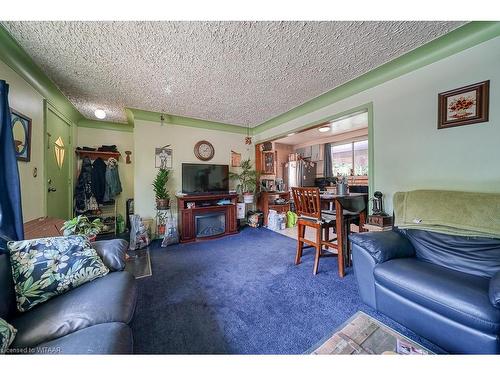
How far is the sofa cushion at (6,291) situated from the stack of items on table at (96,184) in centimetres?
314

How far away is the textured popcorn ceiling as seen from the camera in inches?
60.4

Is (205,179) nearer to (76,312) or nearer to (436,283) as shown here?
(76,312)

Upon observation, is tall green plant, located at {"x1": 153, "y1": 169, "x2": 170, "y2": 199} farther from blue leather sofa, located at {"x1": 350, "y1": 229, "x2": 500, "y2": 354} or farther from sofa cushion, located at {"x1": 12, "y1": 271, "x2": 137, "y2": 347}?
blue leather sofa, located at {"x1": 350, "y1": 229, "x2": 500, "y2": 354}

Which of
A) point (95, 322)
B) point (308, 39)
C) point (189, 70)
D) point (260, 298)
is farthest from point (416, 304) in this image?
point (189, 70)

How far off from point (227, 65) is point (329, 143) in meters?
4.62

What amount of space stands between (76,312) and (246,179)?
3.54 meters

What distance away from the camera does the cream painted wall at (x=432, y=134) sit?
152 centimetres


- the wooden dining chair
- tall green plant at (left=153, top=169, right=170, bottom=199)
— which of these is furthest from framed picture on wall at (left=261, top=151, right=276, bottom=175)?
the wooden dining chair

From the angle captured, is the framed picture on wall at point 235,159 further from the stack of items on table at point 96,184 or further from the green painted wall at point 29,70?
the green painted wall at point 29,70

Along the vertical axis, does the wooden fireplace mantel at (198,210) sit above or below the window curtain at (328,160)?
below

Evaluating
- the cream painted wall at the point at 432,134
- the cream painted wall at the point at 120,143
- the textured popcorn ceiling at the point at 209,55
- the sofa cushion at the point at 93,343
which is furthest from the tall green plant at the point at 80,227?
the cream painted wall at the point at 432,134

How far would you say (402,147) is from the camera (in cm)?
204

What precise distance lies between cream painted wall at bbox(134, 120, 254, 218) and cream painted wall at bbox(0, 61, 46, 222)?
1140 mm
